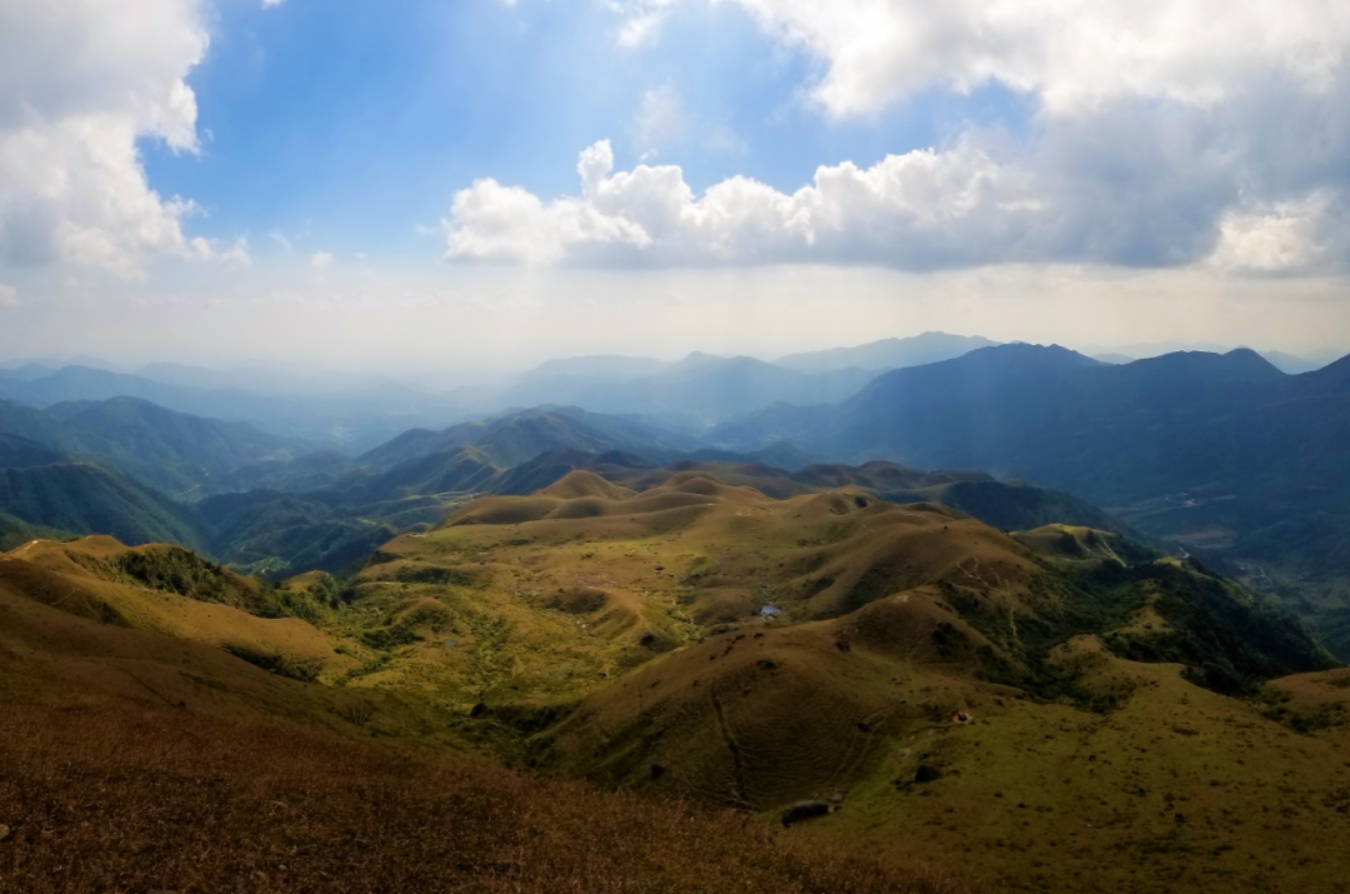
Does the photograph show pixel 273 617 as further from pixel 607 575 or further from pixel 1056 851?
pixel 1056 851

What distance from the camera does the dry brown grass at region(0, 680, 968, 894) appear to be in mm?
18656

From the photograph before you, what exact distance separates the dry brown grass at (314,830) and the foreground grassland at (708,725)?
15 centimetres

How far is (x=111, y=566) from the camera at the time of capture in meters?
83.8

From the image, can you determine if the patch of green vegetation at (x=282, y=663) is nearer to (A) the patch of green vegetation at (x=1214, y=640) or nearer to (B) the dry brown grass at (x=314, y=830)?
(B) the dry brown grass at (x=314, y=830)

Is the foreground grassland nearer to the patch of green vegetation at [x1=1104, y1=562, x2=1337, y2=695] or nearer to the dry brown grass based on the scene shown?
the dry brown grass

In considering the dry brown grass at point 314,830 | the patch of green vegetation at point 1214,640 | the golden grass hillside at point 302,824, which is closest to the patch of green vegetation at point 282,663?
the golden grass hillside at point 302,824

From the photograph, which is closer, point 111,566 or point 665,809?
point 665,809

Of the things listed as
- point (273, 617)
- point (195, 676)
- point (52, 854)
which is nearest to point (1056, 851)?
point (52, 854)

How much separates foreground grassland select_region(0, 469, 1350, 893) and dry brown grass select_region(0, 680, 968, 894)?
15cm

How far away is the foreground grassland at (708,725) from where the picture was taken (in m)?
23.7

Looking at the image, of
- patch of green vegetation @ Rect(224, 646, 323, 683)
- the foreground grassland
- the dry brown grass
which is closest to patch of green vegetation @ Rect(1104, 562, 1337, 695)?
the foreground grassland

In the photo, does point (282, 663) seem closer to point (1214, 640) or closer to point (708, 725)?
point (708, 725)

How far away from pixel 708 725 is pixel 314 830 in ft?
110

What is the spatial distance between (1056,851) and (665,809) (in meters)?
18.0
